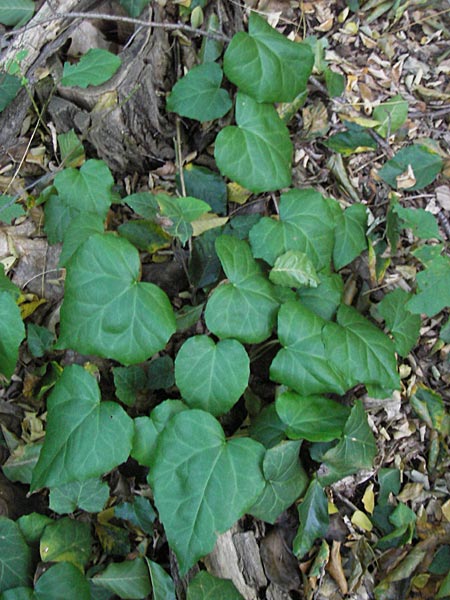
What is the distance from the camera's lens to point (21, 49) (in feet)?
6.06

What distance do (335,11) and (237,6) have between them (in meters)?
0.46

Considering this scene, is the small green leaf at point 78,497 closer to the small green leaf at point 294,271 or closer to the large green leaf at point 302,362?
the large green leaf at point 302,362

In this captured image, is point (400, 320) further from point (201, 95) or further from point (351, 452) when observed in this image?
point (201, 95)

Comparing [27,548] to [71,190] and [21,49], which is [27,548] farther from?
[21,49]

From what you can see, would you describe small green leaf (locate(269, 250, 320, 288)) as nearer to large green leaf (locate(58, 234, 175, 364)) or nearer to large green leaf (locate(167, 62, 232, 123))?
large green leaf (locate(58, 234, 175, 364))

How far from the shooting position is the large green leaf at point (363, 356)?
1542mm

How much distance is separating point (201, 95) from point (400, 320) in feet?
3.38

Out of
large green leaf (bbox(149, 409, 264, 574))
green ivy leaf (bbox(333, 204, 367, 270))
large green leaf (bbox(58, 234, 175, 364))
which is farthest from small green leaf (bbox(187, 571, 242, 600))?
green ivy leaf (bbox(333, 204, 367, 270))

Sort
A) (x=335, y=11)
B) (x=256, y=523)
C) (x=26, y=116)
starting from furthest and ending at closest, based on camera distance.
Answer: (x=335, y=11) < (x=26, y=116) < (x=256, y=523)

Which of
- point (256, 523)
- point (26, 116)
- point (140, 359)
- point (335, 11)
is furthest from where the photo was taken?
point (335, 11)

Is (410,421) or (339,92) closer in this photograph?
(410,421)

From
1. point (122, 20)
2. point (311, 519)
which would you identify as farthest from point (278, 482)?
point (122, 20)

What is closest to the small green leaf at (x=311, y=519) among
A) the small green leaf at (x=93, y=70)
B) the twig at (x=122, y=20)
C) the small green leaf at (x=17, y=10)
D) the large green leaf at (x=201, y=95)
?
the large green leaf at (x=201, y=95)

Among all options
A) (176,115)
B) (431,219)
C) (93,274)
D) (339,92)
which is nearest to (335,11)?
(339,92)
